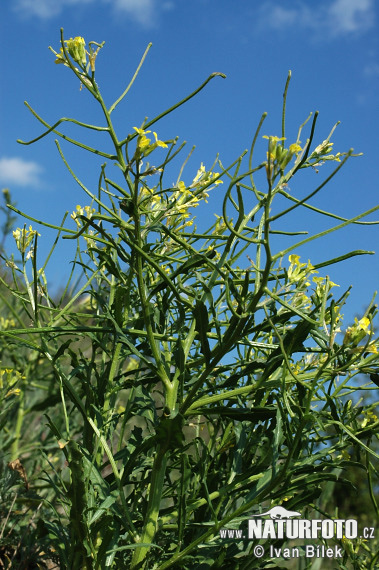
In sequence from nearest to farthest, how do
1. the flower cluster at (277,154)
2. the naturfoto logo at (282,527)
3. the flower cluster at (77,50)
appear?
the flower cluster at (277,154) → the flower cluster at (77,50) → the naturfoto logo at (282,527)

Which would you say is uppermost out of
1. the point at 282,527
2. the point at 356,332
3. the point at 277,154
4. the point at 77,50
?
the point at 77,50

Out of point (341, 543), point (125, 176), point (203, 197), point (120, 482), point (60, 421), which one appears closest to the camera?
point (125, 176)

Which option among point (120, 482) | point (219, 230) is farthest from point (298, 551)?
point (219, 230)

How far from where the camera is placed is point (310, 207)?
39.8 inches

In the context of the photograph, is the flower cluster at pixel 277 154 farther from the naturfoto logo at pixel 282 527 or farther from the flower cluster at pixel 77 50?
the naturfoto logo at pixel 282 527

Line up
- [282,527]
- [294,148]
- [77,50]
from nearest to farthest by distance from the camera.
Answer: [294,148] → [77,50] → [282,527]

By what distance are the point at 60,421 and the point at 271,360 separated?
5.76ft

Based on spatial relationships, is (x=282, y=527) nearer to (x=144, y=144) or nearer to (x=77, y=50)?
(x=144, y=144)

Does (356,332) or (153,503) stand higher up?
(356,332)

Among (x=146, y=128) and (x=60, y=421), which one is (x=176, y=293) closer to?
(x=146, y=128)

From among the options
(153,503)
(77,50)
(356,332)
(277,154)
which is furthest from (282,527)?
(77,50)

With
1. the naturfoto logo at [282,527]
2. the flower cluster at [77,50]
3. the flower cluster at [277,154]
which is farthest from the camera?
the naturfoto logo at [282,527]

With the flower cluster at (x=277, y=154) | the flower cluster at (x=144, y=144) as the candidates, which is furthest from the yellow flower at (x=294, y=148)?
the flower cluster at (x=144, y=144)

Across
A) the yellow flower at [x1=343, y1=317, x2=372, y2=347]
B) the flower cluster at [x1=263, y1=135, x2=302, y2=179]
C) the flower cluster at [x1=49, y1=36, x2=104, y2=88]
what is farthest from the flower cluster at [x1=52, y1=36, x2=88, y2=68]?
the yellow flower at [x1=343, y1=317, x2=372, y2=347]
